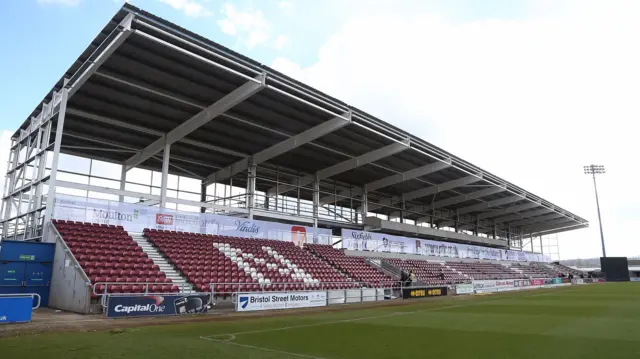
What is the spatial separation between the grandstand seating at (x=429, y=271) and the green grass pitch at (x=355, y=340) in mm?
19389

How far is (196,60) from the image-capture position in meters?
18.5

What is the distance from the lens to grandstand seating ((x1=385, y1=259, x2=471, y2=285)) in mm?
33156

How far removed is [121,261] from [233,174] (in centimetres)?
1579

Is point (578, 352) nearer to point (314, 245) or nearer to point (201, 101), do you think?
point (201, 101)

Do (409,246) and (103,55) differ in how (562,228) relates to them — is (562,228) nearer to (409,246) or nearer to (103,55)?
(409,246)

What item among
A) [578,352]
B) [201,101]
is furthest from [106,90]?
[578,352]

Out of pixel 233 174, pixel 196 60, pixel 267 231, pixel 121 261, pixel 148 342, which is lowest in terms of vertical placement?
pixel 148 342

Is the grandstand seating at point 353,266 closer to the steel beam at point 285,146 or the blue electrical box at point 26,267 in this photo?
the steel beam at point 285,146

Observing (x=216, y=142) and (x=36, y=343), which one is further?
(x=216, y=142)

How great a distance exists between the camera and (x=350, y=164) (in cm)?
3206

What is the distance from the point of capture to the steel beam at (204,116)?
2038cm

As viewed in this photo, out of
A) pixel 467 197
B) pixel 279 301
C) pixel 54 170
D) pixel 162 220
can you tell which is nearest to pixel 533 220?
pixel 467 197

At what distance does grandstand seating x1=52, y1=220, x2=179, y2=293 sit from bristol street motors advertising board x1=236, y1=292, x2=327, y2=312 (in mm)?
2826

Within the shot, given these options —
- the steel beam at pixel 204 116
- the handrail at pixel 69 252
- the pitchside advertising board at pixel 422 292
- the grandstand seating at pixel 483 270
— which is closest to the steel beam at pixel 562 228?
the grandstand seating at pixel 483 270
